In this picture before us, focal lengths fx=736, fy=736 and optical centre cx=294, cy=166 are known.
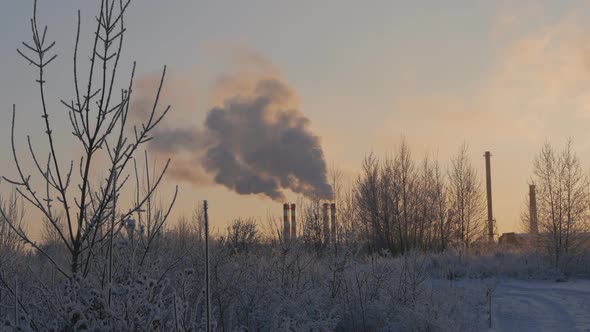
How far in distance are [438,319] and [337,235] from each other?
129 inches

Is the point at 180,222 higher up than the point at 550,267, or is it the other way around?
the point at 180,222

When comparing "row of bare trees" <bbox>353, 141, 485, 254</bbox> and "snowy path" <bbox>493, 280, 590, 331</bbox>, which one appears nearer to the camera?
"snowy path" <bbox>493, 280, 590, 331</bbox>

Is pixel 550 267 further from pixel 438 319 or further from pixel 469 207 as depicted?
pixel 469 207

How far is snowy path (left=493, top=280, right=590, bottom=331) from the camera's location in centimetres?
1070

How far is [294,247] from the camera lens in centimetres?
1206

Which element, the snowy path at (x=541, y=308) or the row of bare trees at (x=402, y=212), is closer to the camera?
the snowy path at (x=541, y=308)

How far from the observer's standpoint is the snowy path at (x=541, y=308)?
1070 cm

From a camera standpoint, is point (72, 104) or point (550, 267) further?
point (550, 267)

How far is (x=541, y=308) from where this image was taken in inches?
483

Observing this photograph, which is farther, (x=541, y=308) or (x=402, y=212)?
(x=402, y=212)

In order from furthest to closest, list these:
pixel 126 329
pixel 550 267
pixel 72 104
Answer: pixel 550 267 < pixel 126 329 < pixel 72 104

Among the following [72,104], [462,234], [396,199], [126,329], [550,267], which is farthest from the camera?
[462,234]

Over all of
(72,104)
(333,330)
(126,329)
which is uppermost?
(72,104)

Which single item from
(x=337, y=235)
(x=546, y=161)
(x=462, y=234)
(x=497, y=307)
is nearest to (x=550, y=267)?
(x=546, y=161)
